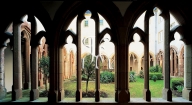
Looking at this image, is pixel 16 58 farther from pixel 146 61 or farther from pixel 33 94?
pixel 146 61

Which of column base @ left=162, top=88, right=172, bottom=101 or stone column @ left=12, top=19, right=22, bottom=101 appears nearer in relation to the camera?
column base @ left=162, top=88, right=172, bottom=101

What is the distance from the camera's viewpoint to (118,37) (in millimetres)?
2943

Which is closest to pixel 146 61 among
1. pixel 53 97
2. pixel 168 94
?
pixel 168 94

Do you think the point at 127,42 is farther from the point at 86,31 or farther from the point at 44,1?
the point at 86,31

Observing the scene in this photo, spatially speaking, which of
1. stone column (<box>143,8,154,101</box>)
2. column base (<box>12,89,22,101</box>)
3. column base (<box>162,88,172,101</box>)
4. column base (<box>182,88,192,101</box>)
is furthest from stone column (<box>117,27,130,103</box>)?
column base (<box>12,89,22,101</box>)

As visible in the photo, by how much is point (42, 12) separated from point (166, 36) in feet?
7.88

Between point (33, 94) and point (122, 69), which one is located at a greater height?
point (122, 69)

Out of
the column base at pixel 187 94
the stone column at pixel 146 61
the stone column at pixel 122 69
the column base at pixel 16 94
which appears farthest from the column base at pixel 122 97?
the column base at pixel 16 94

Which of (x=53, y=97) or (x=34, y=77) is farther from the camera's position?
(x=34, y=77)

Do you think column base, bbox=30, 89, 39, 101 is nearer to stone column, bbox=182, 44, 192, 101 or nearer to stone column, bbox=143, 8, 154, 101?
stone column, bbox=143, 8, 154, 101

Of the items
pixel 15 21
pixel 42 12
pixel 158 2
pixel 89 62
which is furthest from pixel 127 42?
pixel 89 62

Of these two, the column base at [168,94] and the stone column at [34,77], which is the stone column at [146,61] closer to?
the column base at [168,94]

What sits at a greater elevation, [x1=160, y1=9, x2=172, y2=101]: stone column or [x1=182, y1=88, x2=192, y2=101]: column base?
[x1=160, y1=9, x2=172, y2=101]: stone column

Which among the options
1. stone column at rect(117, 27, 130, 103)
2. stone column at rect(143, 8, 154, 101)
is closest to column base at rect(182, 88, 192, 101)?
stone column at rect(143, 8, 154, 101)
